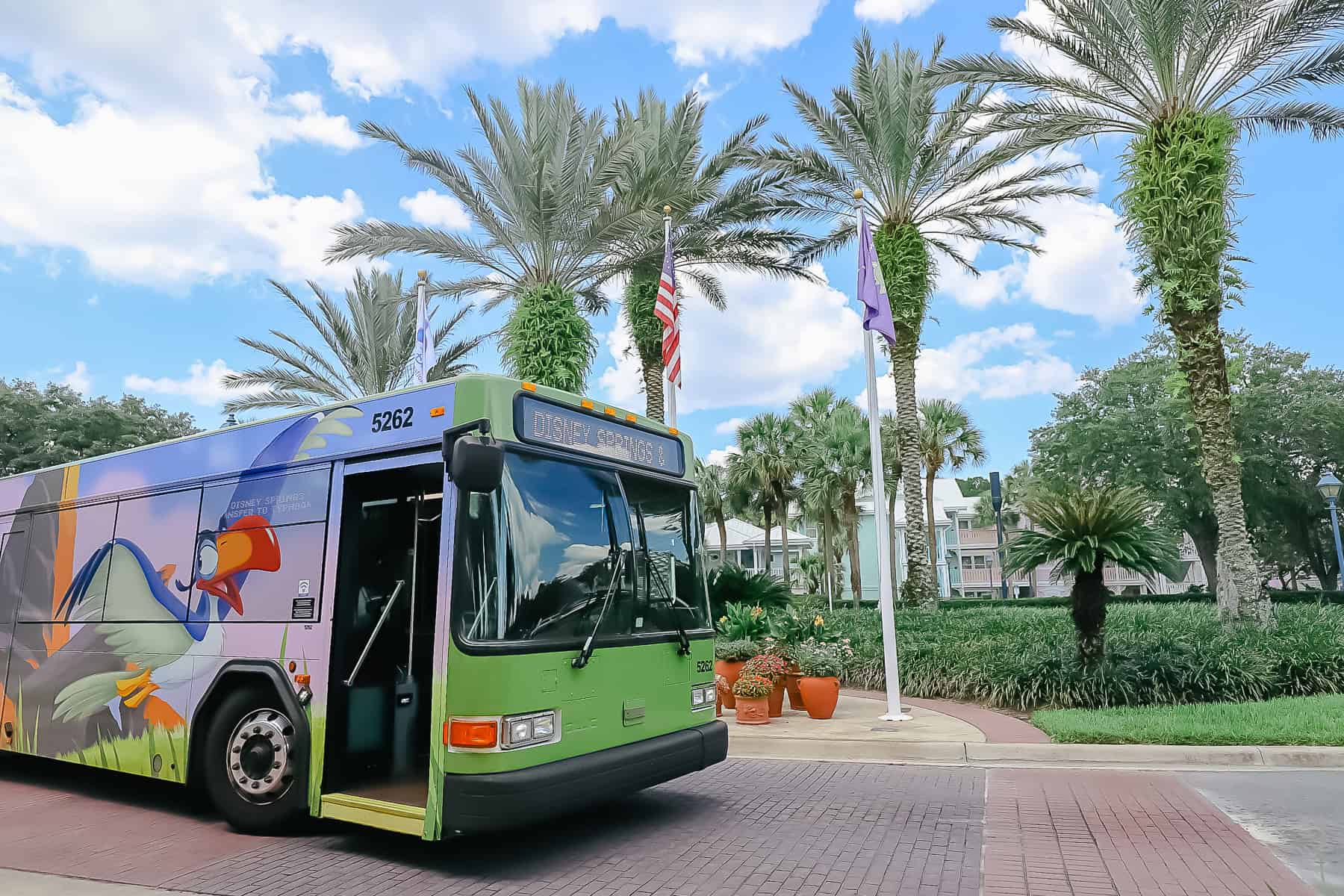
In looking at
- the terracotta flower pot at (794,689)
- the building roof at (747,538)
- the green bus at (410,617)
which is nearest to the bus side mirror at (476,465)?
the green bus at (410,617)

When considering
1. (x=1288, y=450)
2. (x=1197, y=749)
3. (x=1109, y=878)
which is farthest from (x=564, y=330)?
(x=1288, y=450)

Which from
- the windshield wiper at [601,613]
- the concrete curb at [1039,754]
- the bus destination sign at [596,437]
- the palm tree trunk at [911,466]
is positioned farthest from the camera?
the palm tree trunk at [911,466]

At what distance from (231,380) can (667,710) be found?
21.6 metres

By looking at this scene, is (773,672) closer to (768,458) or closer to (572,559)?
(572,559)

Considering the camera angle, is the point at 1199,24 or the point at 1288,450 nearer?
the point at 1199,24

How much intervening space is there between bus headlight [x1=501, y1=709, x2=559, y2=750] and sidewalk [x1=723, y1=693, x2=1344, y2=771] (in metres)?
4.72

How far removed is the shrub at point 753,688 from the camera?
10.4 meters

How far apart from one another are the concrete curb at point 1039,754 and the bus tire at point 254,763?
4.92 metres

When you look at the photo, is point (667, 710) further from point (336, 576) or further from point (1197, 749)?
point (1197, 749)

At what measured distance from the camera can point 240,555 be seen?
6492 millimetres

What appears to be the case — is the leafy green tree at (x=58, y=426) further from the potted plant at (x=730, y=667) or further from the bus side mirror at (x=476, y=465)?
the bus side mirror at (x=476, y=465)

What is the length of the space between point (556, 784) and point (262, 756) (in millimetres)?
2390

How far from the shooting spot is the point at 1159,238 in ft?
47.1

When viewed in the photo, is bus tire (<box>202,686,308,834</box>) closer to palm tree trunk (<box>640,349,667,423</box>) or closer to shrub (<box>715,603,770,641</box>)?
shrub (<box>715,603,770,641</box>)
